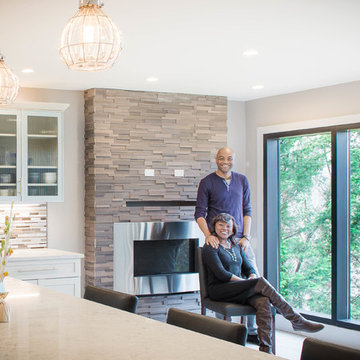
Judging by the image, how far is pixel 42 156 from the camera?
20.0 feet

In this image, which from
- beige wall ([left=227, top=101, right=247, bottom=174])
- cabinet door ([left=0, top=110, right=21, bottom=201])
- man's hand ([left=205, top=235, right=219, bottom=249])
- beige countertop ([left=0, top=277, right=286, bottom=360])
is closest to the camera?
beige countertop ([left=0, top=277, right=286, bottom=360])

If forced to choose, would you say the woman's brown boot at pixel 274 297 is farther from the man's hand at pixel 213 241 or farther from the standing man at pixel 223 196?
the standing man at pixel 223 196

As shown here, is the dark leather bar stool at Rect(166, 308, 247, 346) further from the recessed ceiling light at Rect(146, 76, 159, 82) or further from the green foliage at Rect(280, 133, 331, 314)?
the green foliage at Rect(280, 133, 331, 314)

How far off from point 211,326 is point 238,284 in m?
2.43

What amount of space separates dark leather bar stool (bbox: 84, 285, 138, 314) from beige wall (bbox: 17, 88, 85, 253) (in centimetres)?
329

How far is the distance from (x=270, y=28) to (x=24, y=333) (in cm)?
262

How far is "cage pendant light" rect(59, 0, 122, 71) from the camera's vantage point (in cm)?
238

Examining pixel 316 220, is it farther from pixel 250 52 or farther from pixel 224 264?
pixel 250 52

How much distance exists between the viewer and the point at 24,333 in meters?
2.24

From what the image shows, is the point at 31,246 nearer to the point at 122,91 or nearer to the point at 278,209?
the point at 122,91

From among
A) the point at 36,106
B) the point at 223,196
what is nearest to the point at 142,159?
the point at 36,106

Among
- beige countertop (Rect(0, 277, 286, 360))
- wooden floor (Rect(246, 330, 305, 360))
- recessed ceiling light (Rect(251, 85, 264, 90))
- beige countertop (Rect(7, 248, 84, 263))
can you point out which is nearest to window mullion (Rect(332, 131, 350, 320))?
wooden floor (Rect(246, 330, 305, 360))

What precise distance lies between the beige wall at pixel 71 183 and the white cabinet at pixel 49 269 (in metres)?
0.48

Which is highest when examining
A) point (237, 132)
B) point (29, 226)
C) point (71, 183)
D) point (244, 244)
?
point (237, 132)
